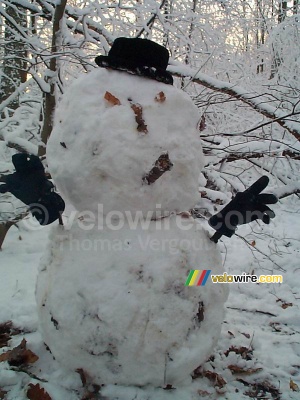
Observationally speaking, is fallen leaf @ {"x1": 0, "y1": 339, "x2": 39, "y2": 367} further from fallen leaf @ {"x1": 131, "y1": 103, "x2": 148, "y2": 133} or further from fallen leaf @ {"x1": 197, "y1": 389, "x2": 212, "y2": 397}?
fallen leaf @ {"x1": 131, "y1": 103, "x2": 148, "y2": 133}

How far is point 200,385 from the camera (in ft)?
5.98

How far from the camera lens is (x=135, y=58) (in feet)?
5.38

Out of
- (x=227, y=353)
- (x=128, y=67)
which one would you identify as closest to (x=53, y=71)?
(x=128, y=67)

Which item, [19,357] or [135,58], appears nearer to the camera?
[135,58]

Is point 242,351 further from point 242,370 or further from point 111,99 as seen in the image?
point 111,99

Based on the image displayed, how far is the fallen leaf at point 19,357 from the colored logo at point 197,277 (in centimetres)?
103

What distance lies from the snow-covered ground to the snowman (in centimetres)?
13

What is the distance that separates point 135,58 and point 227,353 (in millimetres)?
1922

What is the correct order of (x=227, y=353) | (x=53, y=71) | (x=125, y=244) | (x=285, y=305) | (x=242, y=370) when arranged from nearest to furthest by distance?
(x=125, y=244)
(x=242, y=370)
(x=227, y=353)
(x=53, y=71)
(x=285, y=305)

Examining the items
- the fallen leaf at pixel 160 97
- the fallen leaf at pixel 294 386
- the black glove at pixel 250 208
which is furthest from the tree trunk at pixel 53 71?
the fallen leaf at pixel 294 386

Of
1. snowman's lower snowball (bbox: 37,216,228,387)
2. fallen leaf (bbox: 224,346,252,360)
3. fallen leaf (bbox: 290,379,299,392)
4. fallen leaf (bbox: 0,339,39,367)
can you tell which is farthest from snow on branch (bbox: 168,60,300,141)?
fallen leaf (bbox: 0,339,39,367)

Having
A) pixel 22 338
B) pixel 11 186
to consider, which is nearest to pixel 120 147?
pixel 11 186

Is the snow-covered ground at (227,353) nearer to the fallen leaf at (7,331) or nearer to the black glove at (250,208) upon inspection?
the fallen leaf at (7,331)

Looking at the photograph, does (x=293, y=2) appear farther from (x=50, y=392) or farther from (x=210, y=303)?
(x=50, y=392)
